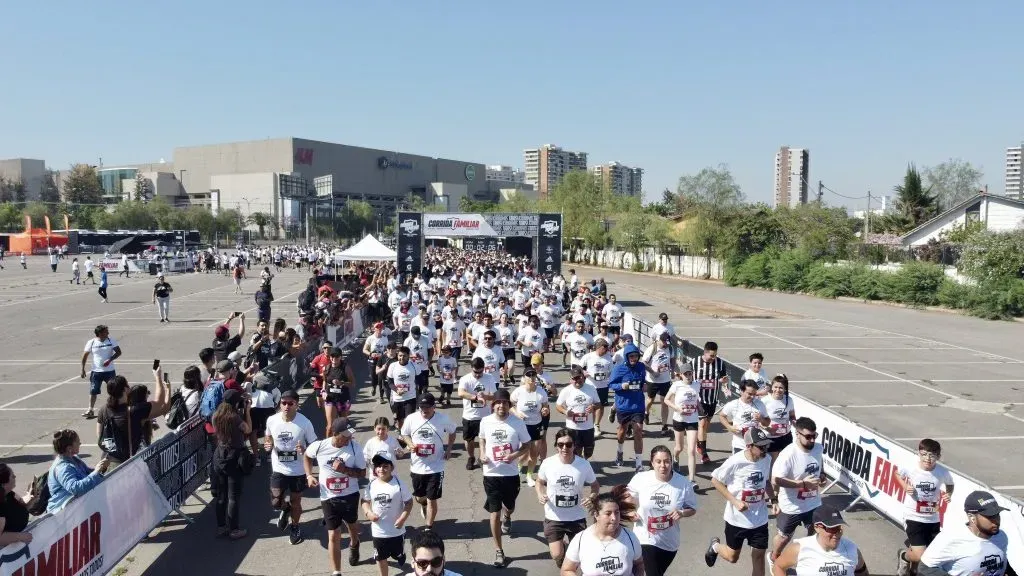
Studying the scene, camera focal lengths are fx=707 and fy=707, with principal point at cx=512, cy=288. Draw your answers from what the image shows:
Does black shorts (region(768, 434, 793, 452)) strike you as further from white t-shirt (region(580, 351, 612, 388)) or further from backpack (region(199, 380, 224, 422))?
backpack (region(199, 380, 224, 422))

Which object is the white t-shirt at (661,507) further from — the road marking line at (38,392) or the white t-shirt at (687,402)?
the road marking line at (38,392)

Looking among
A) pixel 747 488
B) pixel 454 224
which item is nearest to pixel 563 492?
pixel 747 488

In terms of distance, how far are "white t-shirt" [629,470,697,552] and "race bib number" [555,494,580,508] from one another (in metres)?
0.67

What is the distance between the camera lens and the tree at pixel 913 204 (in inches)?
2778

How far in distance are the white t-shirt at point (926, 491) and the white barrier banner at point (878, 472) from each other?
23cm

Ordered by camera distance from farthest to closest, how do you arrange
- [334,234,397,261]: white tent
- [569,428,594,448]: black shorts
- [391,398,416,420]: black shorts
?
[334,234,397,261]: white tent < [391,398,416,420]: black shorts < [569,428,594,448]: black shorts

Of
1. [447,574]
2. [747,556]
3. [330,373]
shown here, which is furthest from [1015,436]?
[447,574]

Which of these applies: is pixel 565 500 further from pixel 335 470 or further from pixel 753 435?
pixel 753 435

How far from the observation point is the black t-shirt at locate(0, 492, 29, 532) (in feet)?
17.7

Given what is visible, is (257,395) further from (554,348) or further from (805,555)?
(554,348)

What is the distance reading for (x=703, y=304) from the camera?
3594 centimetres

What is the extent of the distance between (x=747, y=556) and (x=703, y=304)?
96.4 ft

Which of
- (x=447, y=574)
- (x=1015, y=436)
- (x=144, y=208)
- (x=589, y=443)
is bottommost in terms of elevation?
(x=1015, y=436)

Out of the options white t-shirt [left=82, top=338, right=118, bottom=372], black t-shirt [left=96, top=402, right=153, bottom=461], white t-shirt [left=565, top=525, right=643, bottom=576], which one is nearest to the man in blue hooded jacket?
white t-shirt [left=565, top=525, right=643, bottom=576]
